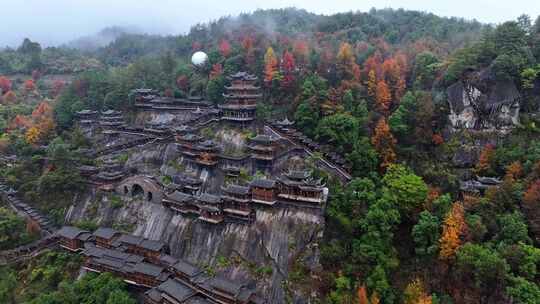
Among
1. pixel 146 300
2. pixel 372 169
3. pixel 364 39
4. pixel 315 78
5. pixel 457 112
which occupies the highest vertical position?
pixel 364 39

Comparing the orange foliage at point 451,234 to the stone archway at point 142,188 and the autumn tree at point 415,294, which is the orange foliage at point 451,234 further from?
the stone archway at point 142,188

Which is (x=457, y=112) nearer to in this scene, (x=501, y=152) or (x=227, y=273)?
(x=501, y=152)

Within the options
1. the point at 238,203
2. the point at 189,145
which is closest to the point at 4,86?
the point at 189,145

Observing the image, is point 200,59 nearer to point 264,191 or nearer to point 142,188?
point 142,188

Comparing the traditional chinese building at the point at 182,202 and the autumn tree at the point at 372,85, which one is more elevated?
the autumn tree at the point at 372,85

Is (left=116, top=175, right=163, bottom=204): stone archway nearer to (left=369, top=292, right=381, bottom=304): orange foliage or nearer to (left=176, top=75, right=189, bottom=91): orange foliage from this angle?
(left=369, top=292, right=381, bottom=304): orange foliage

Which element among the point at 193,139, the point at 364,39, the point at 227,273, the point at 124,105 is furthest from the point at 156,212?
the point at 364,39

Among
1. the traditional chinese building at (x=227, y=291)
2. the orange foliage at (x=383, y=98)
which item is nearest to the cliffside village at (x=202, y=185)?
the traditional chinese building at (x=227, y=291)
